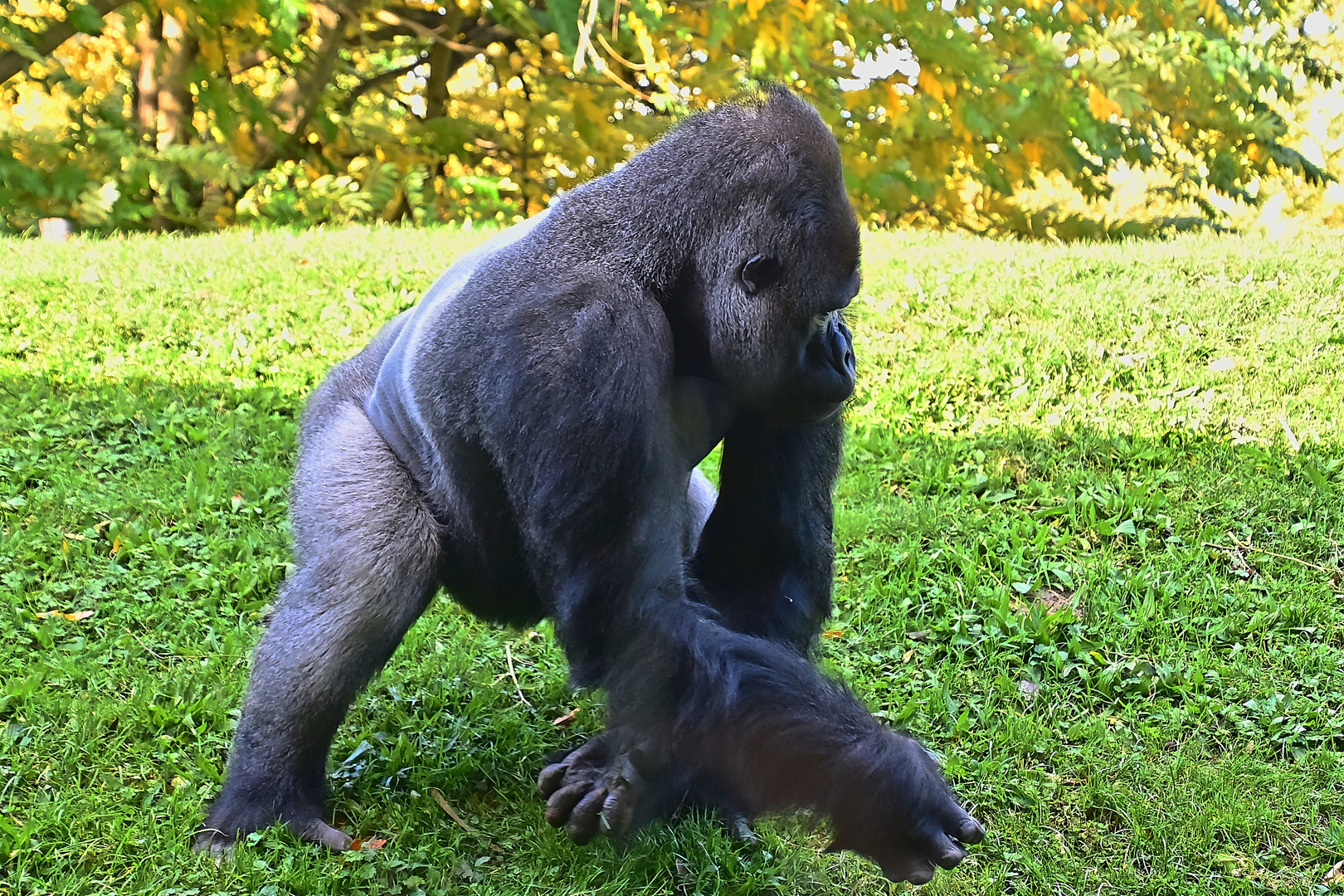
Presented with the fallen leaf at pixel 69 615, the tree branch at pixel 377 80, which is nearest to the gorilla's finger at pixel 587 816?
the fallen leaf at pixel 69 615

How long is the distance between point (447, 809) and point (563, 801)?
0.35 meters

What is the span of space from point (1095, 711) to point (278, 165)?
7.76 meters

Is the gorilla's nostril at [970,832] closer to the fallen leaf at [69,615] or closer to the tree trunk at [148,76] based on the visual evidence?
the fallen leaf at [69,615]

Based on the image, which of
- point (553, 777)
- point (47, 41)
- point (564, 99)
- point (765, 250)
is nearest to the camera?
point (765, 250)

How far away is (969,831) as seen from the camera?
2.28 m

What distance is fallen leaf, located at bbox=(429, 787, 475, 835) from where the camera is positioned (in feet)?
9.64

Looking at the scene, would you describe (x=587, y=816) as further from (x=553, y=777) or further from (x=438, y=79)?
(x=438, y=79)

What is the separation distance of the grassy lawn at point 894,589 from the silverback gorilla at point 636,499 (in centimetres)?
31

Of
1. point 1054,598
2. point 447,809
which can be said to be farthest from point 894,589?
point 447,809

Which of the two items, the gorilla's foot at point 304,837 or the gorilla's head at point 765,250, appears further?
the gorilla's foot at point 304,837

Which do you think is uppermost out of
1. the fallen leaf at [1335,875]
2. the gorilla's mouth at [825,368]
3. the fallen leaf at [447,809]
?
the gorilla's mouth at [825,368]

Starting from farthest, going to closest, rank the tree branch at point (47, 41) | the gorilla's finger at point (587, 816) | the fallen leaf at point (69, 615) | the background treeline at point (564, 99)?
the tree branch at point (47, 41) < the background treeline at point (564, 99) < the fallen leaf at point (69, 615) < the gorilla's finger at point (587, 816)

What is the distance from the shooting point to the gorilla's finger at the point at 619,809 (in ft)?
8.63

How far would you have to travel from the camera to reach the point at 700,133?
2.69 metres
